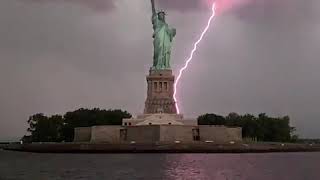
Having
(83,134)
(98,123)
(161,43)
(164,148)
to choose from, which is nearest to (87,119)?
(98,123)

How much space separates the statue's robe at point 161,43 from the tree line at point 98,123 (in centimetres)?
1672

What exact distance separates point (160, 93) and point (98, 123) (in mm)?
17829

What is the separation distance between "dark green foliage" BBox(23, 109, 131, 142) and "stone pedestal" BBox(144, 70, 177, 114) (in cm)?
1534

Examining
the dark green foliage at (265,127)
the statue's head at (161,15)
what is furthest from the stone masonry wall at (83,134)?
the dark green foliage at (265,127)

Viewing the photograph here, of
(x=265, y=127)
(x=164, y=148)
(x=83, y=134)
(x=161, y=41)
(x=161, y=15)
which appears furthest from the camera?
(x=265, y=127)

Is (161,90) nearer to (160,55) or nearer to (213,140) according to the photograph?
(160,55)

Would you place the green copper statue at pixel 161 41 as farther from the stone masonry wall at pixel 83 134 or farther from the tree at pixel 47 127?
the tree at pixel 47 127

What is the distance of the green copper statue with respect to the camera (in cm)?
9000

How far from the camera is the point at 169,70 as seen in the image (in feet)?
294

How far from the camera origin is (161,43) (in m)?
90.2

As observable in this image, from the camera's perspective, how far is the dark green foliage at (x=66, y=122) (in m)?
102

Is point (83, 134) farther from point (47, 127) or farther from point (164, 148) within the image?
point (47, 127)

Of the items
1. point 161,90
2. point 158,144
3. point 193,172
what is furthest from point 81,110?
point 193,172

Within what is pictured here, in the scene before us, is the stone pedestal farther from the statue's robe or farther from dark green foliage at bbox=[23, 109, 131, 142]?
dark green foliage at bbox=[23, 109, 131, 142]
